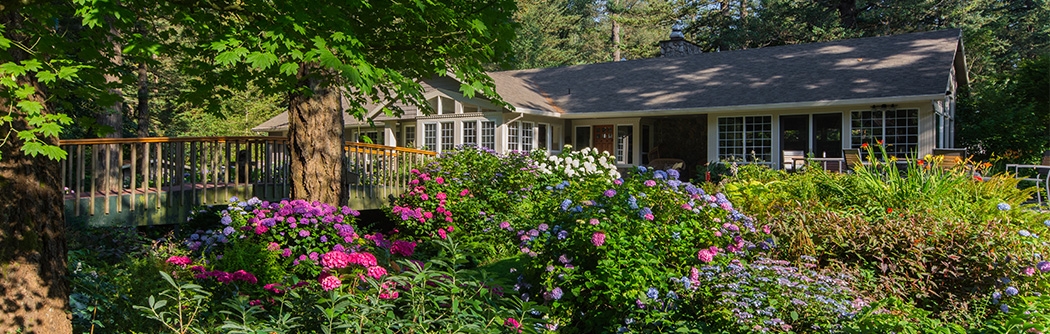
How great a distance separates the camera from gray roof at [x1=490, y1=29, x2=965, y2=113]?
45.9 ft

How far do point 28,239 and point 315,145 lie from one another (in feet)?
10.9

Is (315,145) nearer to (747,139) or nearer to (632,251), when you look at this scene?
(632,251)

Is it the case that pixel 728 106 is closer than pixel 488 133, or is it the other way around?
pixel 728 106

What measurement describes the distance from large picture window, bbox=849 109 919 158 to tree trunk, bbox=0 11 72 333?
1408cm

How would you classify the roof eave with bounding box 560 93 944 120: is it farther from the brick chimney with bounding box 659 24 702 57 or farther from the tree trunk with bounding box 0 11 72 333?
the tree trunk with bounding box 0 11 72 333

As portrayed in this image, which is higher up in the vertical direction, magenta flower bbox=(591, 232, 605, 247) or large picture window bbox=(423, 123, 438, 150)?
large picture window bbox=(423, 123, 438, 150)

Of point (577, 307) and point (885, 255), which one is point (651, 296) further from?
point (885, 255)

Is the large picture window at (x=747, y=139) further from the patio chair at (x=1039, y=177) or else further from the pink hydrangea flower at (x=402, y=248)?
the pink hydrangea flower at (x=402, y=248)

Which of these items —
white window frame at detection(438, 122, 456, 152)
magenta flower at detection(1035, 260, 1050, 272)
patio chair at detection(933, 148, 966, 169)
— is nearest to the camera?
magenta flower at detection(1035, 260, 1050, 272)

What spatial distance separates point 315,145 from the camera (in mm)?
6445

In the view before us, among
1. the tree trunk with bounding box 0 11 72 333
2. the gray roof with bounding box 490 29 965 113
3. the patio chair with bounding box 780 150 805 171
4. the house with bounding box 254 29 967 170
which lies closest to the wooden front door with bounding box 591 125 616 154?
the house with bounding box 254 29 967 170

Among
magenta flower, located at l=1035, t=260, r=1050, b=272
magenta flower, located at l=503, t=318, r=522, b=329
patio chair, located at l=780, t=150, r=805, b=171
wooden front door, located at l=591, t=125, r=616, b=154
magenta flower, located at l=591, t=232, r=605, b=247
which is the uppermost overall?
wooden front door, located at l=591, t=125, r=616, b=154

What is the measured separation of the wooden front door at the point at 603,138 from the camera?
17.8 m

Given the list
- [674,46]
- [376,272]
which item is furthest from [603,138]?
[376,272]
